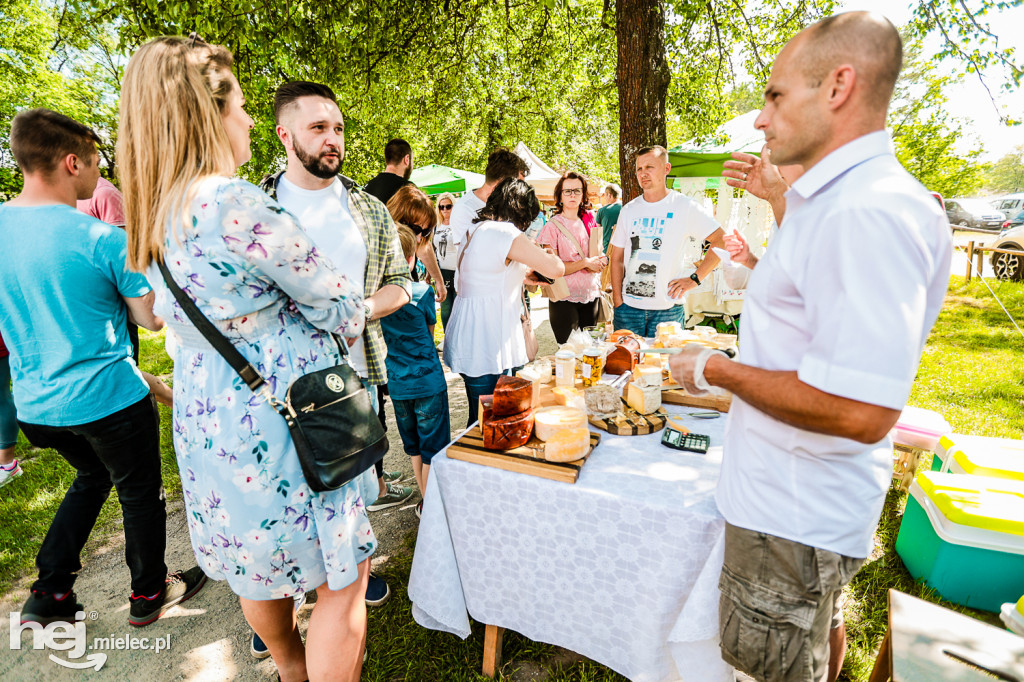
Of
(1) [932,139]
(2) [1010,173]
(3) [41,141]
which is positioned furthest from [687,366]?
(2) [1010,173]

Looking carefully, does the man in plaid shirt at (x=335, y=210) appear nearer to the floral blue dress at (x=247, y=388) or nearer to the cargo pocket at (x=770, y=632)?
the floral blue dress at (x=247, y=388)

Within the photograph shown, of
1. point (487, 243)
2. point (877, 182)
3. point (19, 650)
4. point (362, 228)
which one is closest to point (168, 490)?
point (19, 650)

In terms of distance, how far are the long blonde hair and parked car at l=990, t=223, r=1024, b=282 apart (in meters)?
14.4

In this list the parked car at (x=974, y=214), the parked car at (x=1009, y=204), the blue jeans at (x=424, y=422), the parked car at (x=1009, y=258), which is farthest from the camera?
the parked car at (x=974, y=214)

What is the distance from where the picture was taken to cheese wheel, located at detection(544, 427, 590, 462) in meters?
1.69

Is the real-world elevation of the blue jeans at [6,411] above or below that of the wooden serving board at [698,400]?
below

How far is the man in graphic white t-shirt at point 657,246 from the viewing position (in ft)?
11.9

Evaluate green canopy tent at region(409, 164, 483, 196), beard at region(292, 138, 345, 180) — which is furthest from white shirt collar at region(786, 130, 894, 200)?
green canopy tent at region(409, 164, 483, 196)

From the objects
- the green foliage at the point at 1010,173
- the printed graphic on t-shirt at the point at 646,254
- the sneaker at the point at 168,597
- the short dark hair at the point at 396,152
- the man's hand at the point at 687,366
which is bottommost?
the sneaker at the point at 168,597

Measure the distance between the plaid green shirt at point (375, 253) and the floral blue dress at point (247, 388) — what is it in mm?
879

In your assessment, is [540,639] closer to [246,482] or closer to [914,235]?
[246,482]

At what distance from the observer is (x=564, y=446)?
1688 millimetres

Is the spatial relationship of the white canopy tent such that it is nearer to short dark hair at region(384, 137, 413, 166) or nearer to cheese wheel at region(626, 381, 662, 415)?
short dark hair at region(384, 137, 413, 166)

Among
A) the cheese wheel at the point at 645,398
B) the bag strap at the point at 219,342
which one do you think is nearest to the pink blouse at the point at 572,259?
the cheese wheel at the point at 645,398
